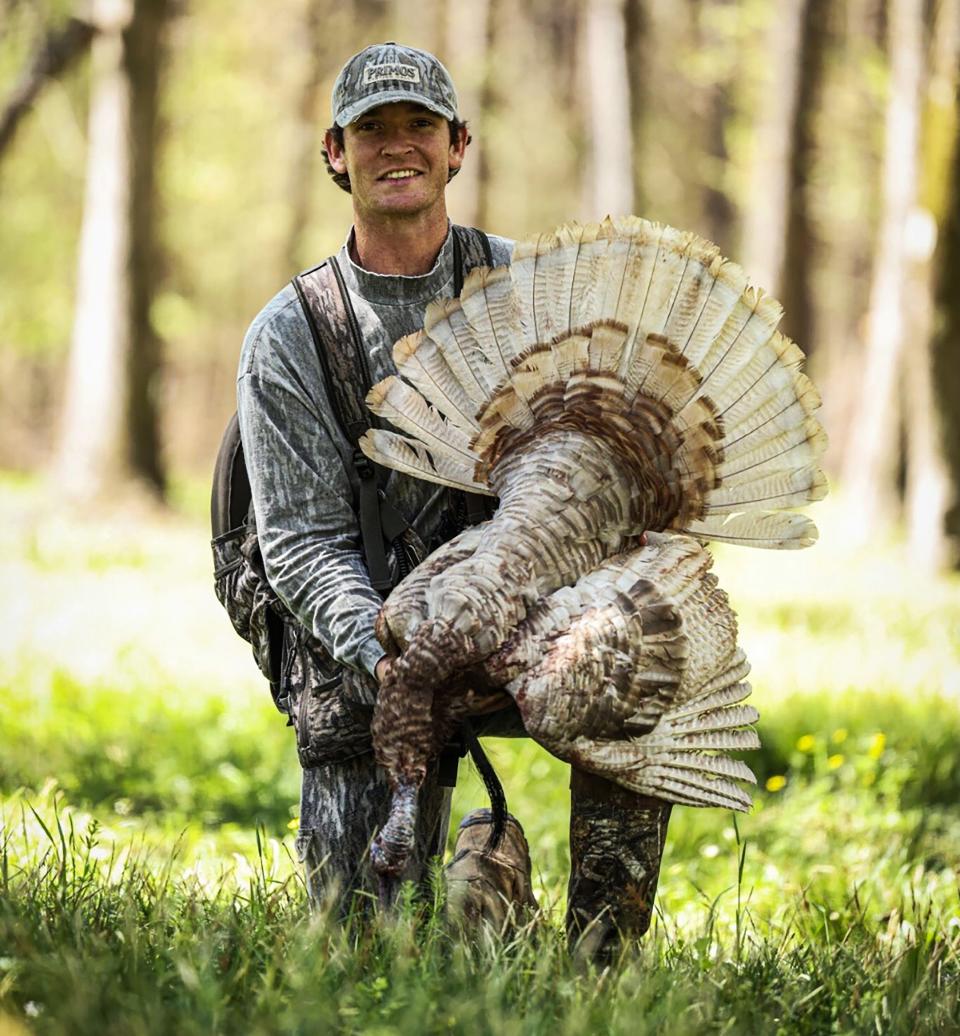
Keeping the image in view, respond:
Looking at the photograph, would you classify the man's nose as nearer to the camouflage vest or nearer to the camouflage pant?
the camouflage vest

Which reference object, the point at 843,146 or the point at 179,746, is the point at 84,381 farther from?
the point at 843,146

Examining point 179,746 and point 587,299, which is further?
Result: point 179,746

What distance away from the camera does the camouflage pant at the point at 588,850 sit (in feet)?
11.0

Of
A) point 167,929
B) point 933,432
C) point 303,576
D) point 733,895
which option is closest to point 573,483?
point 303,576

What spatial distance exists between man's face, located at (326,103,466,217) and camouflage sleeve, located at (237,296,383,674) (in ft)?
1.33

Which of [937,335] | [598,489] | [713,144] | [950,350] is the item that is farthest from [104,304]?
[713,144]

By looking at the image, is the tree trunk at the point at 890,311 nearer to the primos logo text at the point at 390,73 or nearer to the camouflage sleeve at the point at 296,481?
the primos logo text at the point at 390,73

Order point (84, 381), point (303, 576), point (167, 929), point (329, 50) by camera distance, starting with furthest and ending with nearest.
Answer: point (329, 50) → point (84, 381) → point (303, 576) → point (167, 929)

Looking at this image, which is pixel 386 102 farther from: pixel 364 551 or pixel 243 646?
pixel 243 646

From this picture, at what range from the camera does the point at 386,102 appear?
3607 millimetres

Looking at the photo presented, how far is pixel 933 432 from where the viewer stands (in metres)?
12.7

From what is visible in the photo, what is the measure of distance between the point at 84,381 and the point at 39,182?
11157mm

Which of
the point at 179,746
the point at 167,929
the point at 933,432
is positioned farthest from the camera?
the point at 933,432

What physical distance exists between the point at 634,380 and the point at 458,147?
3.00ft
